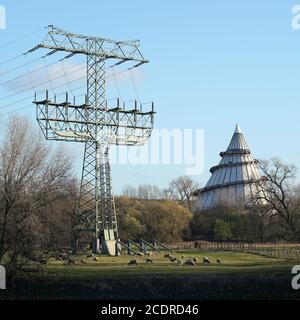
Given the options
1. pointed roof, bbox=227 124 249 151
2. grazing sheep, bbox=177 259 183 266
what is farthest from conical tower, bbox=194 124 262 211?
grazing sheep, bbox=177 259 183 266

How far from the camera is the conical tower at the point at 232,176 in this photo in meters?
119

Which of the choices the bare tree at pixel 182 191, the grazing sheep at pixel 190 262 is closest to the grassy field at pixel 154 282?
the grazing sheep at pixel 190 262

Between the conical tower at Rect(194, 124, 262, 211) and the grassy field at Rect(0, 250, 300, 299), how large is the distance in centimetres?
7459

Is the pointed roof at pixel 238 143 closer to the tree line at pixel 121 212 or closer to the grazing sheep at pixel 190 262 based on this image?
the tree line at pixel 121 212

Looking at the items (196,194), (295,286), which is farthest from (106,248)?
(196,194)

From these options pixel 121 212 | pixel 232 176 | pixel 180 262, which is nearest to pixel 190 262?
pixel 180 262

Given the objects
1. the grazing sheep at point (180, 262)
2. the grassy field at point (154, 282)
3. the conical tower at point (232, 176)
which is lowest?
the grassy field at point (154, 282)

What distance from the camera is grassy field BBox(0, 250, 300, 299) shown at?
1308 inches

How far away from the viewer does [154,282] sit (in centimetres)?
3512

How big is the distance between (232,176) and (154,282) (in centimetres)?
8982

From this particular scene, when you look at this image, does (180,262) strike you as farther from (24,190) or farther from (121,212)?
(121,212)

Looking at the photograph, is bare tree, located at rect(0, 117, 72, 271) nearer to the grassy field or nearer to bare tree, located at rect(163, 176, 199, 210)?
the grassy field

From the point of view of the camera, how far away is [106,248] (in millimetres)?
52219

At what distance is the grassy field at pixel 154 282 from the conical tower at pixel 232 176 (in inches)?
2937
